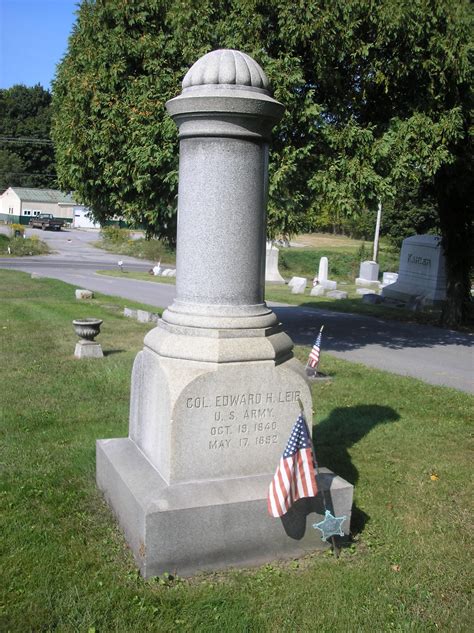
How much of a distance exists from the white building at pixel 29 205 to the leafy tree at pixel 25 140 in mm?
5007

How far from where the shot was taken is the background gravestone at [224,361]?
13.1ft

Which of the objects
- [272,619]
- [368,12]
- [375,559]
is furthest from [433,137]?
[272,619]

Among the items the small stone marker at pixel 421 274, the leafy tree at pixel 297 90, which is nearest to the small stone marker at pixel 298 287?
the small stone marker at pixel 421 274

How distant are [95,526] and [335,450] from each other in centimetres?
253

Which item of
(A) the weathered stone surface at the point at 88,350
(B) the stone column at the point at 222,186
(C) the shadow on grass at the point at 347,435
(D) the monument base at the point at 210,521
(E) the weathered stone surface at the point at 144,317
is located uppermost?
(B) the stone column at the point at 222,186

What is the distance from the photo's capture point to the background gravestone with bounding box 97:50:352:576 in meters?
4.00

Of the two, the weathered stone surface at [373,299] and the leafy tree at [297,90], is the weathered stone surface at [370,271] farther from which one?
the leafy tree at [297,90]

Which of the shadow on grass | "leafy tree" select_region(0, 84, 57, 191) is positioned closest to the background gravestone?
the shadow on grass

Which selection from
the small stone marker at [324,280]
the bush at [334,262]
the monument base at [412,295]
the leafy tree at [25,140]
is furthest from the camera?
the leafy tree at [25,140]

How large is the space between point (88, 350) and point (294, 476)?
6755mm

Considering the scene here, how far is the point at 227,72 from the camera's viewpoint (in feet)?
13.6

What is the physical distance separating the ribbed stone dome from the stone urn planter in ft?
20.8

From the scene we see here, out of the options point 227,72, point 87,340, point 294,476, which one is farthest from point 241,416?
point 87,340

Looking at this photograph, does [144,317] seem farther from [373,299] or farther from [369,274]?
[369,274]
